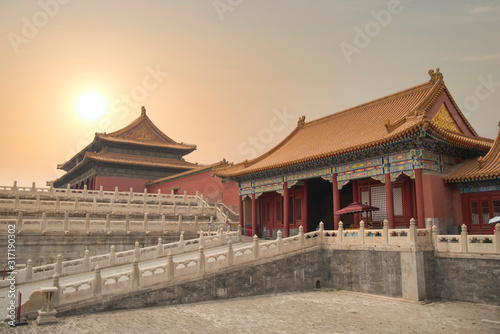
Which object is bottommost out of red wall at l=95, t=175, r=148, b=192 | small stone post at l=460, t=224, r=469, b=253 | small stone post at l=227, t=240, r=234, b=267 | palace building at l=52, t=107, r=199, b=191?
small stone post at l=227, t=240, r=234, b=267

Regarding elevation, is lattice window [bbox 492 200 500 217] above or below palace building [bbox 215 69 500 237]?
below

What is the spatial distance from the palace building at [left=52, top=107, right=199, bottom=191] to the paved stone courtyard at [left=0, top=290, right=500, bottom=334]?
27.1m

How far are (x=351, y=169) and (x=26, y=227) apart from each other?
14418 millimetres

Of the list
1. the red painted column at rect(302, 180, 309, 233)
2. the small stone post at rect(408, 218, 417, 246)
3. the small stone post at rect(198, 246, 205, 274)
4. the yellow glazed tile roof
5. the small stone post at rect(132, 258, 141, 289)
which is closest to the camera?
the small stone post at rect(132, 258, 141, 289)

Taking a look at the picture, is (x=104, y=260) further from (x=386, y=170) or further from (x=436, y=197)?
(x=436, y=197)

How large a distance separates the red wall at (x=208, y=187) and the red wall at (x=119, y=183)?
158 cm

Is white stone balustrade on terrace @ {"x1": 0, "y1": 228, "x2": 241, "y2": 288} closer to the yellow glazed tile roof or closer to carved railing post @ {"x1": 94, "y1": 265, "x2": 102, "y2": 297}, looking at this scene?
carved railing post @ {"x1": 94, "y1": 265, "x2": 102, "y2": 297}

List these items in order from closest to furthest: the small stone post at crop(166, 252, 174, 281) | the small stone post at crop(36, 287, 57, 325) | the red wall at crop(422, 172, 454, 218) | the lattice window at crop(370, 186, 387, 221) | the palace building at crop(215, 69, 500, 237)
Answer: the small stone post at crop(36, 287, 57, 325) → the small stone post at crop(166, 252, 174, 281) → the red wall at crop(422, 172, 454, 218) → the palace building at crop(215, 69, 500, 237) → the lattice window at crop(370, 186, 387, 221)

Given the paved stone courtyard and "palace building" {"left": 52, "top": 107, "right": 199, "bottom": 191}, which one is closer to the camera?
A: the paved stone courtyard

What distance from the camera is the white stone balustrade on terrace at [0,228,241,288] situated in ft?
49.3

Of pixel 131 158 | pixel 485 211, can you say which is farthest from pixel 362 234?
pixel 131 158

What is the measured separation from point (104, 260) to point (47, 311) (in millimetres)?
6176

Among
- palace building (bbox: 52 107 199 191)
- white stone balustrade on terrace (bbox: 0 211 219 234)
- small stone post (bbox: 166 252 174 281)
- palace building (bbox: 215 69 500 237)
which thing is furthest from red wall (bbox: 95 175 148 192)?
small stone post (bbox: 166 252 174 281)

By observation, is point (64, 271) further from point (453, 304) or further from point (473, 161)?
point (473, 161)
